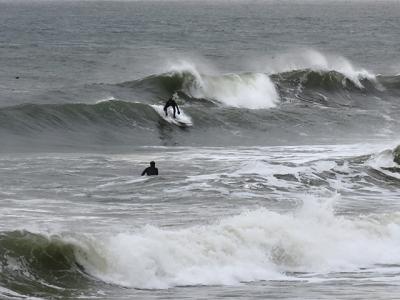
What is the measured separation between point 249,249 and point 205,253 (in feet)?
2.74

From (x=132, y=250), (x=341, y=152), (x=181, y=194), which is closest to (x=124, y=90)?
(x=341, y=152)

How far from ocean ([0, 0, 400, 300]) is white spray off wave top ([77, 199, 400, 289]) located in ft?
0.10

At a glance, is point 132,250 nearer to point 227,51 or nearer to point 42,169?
point 42,169

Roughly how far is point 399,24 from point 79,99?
299ft

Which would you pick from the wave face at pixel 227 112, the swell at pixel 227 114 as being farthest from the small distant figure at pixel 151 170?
the wave face at pixel 227 112

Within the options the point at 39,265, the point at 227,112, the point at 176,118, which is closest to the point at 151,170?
the point at 39,265

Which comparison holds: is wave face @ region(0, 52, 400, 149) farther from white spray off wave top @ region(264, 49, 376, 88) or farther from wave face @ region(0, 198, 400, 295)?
wave face @ region(0, 198, 400, 295)

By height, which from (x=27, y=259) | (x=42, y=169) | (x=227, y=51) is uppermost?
(x=227, y=51)

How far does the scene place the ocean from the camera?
1338 cm

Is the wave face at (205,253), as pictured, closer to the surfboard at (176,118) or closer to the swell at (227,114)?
the swell at (227,114)

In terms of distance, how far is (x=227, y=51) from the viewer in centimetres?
6938

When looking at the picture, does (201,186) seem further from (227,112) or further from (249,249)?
(227,112)

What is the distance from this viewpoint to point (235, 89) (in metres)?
40.4

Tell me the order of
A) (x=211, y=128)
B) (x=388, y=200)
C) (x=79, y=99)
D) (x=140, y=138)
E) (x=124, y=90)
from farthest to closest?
(x=124, y=90), (x=79, y=99), (x=211, y=128), (x=140, y=138), (x=388, y=200)
